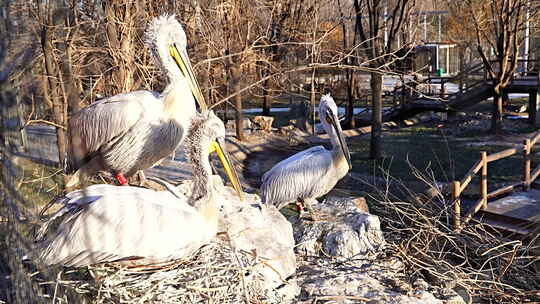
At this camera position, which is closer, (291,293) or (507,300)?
(291,293)

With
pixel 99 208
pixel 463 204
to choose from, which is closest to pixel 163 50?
pixel 99 208

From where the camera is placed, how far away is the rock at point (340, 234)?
4.06 m

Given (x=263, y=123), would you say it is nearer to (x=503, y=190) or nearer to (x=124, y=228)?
(x=503, y=190)

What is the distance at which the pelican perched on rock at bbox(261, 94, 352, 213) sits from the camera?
520 cm

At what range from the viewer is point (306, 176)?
5219mm

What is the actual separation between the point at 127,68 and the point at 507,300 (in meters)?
3.60

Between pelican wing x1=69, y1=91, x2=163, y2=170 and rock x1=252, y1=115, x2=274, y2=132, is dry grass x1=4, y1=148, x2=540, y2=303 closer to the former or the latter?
pelican wing x1=69, y1=91, x2=163, y2=170

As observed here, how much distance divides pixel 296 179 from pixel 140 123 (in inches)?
72.4

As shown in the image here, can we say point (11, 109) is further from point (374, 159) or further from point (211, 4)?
point (374, 159)

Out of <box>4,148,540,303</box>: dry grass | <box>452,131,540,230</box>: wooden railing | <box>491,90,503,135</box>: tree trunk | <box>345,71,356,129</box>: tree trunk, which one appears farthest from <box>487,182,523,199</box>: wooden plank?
<box>345,71,356,129</box>: tree trunk

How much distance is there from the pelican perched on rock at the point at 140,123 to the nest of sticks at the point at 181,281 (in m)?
1.18

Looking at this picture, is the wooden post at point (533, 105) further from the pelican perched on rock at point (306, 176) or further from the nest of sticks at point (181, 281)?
the nest of sticks at point (181, 281)

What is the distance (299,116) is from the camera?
59.0 ft

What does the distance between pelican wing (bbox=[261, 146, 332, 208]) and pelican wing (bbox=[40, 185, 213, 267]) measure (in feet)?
7.66
